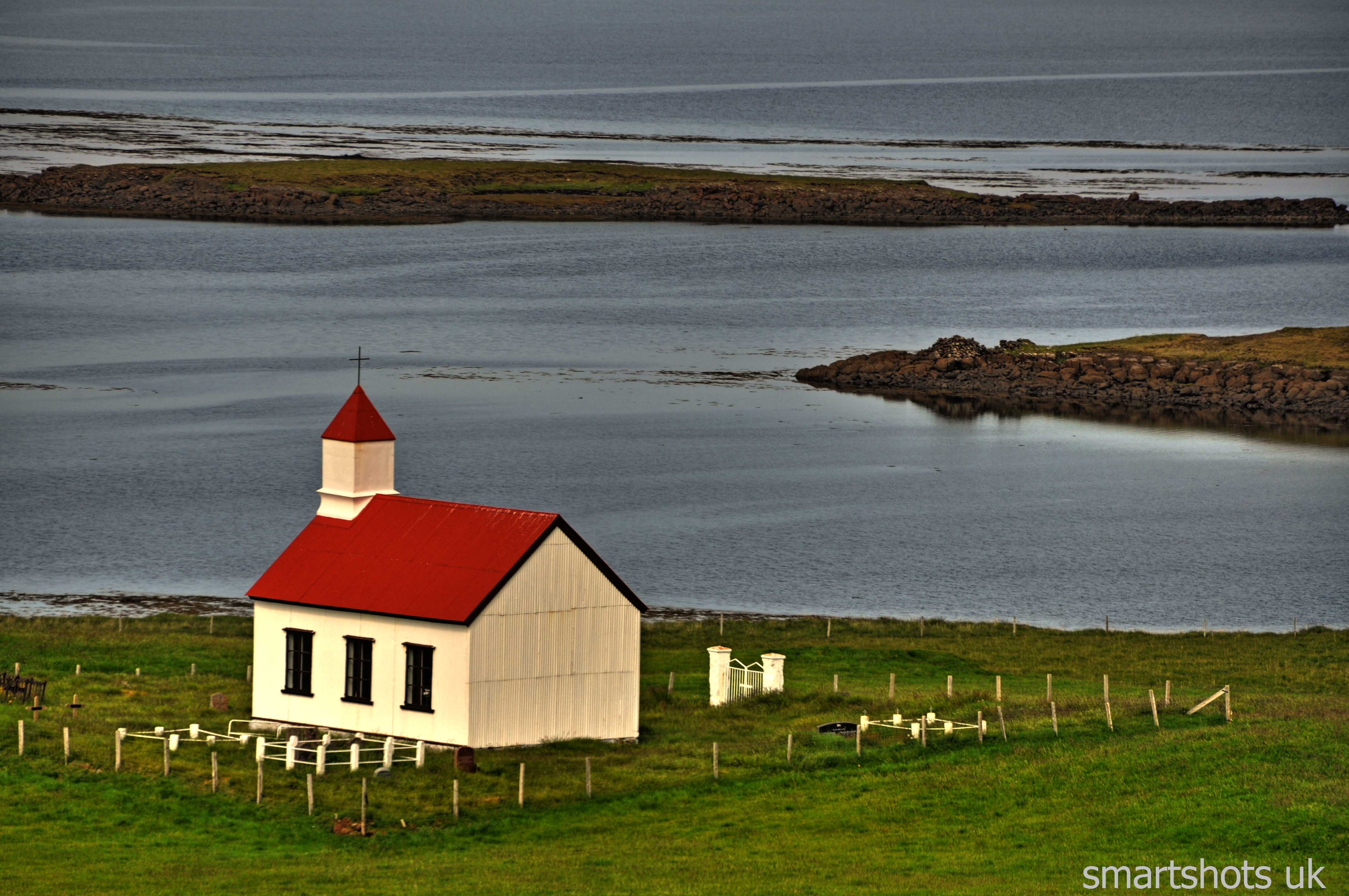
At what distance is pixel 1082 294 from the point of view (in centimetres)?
16325

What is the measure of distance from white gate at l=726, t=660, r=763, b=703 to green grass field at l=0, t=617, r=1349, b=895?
2.13ft

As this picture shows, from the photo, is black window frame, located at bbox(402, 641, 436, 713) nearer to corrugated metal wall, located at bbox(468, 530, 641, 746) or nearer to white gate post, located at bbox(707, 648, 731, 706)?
corrugated metal wall, located at bbox(468, 530, 641, 746)

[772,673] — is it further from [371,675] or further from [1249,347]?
[1249,347]

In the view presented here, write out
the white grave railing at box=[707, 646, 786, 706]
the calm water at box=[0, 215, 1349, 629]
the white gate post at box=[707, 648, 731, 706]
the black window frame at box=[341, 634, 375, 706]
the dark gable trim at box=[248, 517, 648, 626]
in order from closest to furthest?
the dark gable trim at box=[248, 517, 648, 626] < the black window frame at box=[341, 634, 375, 706] < the white gate post at box=[707, 648, 731, 706] < the white grave railing at box=[707, 646, 786, 706] < the calm water at box=[0, 215, 1349, 629]

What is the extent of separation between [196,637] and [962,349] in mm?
77298

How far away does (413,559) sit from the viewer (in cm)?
4275

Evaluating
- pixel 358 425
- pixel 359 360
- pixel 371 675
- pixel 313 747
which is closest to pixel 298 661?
pixel 371 675

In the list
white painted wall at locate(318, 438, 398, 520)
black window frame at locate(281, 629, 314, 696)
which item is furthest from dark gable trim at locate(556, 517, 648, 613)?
black window frame at locate(281, 629, 314, 696)

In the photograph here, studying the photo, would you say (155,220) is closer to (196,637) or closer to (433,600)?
(196,637)

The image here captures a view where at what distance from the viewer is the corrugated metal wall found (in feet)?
134

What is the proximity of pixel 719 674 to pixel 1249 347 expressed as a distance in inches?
3509

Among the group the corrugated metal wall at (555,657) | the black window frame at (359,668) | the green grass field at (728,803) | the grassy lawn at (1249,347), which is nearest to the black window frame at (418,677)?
the black window frame at (359,668)

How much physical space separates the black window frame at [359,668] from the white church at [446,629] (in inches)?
1.4

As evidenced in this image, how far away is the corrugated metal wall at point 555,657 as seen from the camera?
40719 millimetres
